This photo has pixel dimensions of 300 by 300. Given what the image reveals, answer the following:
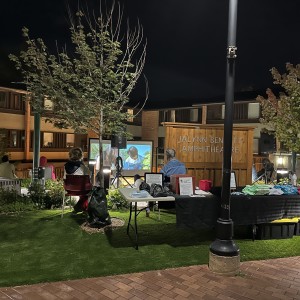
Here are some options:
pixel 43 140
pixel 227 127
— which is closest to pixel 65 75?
pixel 227 127

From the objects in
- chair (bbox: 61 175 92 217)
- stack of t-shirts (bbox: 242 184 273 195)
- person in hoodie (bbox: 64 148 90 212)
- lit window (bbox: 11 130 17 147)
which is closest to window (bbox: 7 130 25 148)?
lit window (bbox: 11 130 17 147)

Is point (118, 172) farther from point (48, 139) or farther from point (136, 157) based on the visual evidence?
point (48, 139)

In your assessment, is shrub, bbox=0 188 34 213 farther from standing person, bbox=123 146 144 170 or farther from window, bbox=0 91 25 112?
window, bbox=0 91 25 112

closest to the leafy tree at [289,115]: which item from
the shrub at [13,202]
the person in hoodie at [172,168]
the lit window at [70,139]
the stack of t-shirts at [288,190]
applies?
the stack of t-shirts at [288,190]

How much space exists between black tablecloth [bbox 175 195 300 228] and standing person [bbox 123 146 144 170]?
8049 millimetres

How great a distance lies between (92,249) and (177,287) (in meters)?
1.76

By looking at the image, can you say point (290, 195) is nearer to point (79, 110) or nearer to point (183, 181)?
point (183, 181)

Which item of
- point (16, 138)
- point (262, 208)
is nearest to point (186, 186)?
point (262, 208)

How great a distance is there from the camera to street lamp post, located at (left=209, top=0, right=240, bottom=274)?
4594 millimetres

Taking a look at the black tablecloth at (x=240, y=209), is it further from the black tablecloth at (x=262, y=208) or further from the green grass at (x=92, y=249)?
the green grass at (x=92, y=249)

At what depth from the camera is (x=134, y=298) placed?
12.7ft

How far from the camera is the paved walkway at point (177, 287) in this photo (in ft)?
12.9

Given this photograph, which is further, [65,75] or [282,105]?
[282,105]

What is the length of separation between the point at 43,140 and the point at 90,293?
59.6 ft
